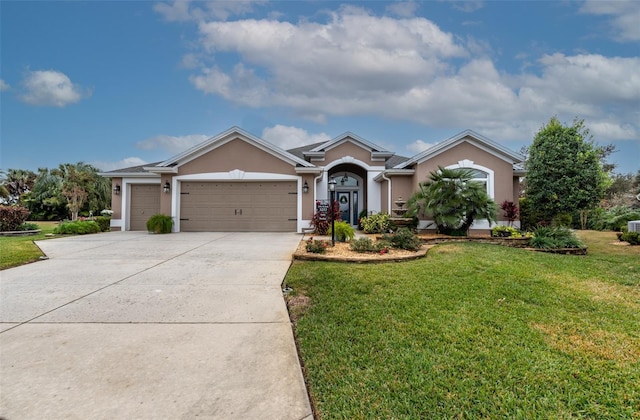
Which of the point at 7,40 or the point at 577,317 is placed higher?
the point at 7,40

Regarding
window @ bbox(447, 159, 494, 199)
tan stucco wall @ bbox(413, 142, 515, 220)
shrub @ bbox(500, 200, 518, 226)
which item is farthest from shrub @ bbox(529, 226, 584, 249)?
window @ bbox(447, 159, 494, 199)

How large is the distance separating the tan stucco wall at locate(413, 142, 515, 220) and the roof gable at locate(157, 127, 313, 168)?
19.3ft

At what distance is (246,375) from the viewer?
96.7 inches

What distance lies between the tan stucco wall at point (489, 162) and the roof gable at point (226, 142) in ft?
19.3

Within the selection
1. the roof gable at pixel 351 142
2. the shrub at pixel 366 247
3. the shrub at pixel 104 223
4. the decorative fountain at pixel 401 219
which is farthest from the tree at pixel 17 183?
the shrub at pixel 366 247

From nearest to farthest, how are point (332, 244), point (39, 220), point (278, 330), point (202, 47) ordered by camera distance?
point (278, 330), point (332, 244), point (202, 47), point (39, 220)

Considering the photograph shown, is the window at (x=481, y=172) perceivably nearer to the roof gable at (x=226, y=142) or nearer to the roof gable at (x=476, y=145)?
the roof gable at (x=476, y=145)

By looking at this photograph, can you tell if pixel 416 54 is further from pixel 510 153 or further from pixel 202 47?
pixel 202 47

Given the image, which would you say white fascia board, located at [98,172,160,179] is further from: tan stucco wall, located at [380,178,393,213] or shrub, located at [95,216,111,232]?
tan stucco wall, located at [380,178,393,213]

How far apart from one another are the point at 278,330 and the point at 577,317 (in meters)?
3.64

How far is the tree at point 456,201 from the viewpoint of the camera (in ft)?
34.3

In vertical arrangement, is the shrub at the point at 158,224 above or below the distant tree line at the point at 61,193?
below

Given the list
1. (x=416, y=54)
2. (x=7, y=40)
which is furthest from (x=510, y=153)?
(x=7, y=40)

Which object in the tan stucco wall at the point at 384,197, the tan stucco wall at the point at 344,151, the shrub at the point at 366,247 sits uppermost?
the tan stucco wall at the point at 344,151
